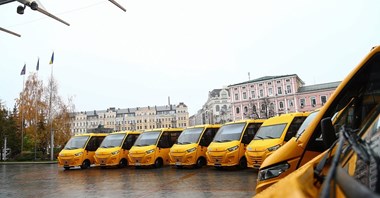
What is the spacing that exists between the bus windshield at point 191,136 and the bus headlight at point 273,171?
1079cm

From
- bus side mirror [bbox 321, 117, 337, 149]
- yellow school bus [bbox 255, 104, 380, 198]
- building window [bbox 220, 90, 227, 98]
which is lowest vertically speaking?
yellow school bus [bbox 255, 104, 380, 198]

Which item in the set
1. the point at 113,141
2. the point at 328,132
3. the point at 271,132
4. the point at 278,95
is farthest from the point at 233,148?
the point at 278,95

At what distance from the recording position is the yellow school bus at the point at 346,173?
1465 millimetres

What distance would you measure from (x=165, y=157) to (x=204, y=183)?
284 inches

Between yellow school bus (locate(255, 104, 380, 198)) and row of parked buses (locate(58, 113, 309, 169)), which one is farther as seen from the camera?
row of parked buses (locate(58, 113, 309, 169))

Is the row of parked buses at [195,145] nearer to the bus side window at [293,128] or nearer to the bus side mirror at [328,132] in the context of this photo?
the bus side window at [293,128]

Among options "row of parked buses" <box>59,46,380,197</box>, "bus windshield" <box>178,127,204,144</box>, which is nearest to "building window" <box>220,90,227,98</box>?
"bus windshield" <box>178,127,204,144</box>

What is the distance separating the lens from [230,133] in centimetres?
1363

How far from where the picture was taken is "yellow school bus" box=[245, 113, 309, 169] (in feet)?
35.6

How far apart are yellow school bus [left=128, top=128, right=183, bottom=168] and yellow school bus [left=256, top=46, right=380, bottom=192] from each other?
12126 millimetres

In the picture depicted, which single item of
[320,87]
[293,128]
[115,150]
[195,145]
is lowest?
[115,150]

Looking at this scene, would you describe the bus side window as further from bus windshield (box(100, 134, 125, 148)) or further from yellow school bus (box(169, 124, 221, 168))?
bus windshield (box(100, 134, 125, 148))

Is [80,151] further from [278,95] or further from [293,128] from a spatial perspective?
[278,95]

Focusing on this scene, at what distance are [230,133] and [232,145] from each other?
910 mm
